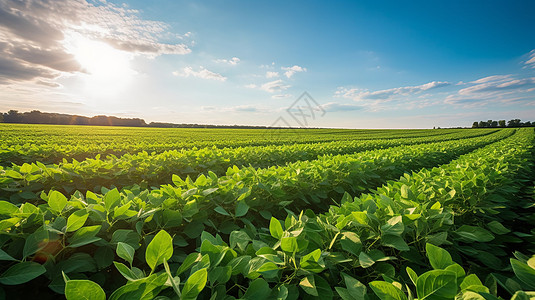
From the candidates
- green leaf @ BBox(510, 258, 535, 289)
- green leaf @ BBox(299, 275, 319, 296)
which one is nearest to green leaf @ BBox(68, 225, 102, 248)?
green leaf @ BBox(299, 275, 319, 296)

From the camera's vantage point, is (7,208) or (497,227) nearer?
(7,208)

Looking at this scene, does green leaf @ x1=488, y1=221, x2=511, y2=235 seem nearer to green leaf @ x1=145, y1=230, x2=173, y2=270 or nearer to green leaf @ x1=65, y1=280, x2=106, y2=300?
green leaf @ x1=145, y1=230, x2=173, y2=270

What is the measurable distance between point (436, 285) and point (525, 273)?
454 millimetres

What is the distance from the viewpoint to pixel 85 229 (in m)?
1.13

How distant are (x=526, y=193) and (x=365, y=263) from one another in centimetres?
636

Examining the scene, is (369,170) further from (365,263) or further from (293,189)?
(365,263)

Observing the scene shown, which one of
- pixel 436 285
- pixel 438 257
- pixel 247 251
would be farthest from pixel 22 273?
pixel 438 257

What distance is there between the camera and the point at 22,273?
36.9 inches

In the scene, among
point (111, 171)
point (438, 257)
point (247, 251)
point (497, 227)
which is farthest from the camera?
point (111, 171)

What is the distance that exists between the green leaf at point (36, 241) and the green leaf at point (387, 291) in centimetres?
140

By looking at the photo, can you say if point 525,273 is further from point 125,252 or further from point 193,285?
point 125,252

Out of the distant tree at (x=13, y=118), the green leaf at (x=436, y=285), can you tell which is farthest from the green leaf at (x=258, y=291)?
the distant tree at (x=13, y=118)

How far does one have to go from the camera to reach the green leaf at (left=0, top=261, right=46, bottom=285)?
0.91 metres

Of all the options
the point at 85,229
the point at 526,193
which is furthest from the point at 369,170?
the point at 85,229
